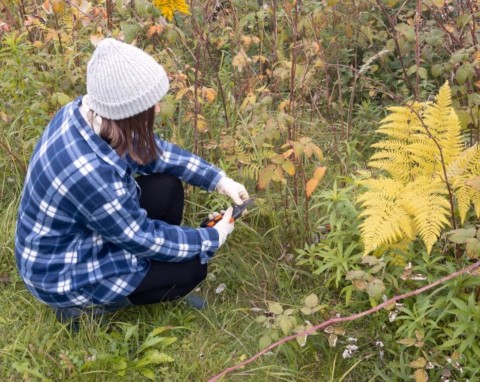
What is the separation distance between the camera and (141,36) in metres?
3.39

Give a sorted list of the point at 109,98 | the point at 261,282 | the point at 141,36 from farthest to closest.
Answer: the point at 141,36 → the point at 261,282 → the point at 109,98

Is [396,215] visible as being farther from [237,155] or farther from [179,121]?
[179,121]

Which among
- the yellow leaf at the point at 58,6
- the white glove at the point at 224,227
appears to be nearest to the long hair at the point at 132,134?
the white glove at the point at 224,227

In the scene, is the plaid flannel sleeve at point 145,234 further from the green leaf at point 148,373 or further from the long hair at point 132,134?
the green leaf at point 148,373

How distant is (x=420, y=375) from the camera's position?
199 cm

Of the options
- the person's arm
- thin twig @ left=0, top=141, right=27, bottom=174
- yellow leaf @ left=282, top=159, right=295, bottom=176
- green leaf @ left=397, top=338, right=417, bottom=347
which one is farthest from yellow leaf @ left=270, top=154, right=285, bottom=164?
thin twig @ left=0, top=141, right=27, bottom=174

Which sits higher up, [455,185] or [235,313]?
[455,185]

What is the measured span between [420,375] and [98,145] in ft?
4.33

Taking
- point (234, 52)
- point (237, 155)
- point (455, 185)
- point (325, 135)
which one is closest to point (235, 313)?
point (237, 155)

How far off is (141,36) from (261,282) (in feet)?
5.41

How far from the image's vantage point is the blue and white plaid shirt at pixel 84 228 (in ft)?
6.36

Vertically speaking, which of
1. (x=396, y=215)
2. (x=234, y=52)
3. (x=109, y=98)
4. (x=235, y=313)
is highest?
(x=109, y=98)

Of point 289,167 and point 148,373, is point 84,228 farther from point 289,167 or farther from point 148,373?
point 289,167

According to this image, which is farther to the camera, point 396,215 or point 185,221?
point 185,221
